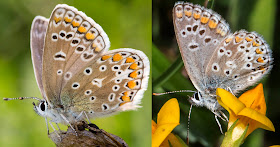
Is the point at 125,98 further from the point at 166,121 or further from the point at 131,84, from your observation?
the point at 166,121

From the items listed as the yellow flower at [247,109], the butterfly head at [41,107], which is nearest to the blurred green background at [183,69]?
the yellow flower at [247,109]

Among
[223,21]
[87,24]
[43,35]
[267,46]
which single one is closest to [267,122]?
[267,46]

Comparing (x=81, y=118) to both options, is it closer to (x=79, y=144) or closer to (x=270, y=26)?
(x=79, y=144)

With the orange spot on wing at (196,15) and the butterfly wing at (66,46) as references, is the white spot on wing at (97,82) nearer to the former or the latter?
the butterfly wing at (66,46)

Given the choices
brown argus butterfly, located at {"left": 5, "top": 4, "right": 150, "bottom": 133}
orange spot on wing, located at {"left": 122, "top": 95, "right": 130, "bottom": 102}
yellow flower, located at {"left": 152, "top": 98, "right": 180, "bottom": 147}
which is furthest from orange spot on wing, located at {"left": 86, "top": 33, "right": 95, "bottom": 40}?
yellow flower, located at {"left": 152, "top": 98, "right": 180, "bottom": 147}

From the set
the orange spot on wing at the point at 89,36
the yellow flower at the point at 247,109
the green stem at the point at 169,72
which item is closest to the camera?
the yellow flower at the point at 247,109

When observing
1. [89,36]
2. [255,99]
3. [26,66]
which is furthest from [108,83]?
[255,99]
